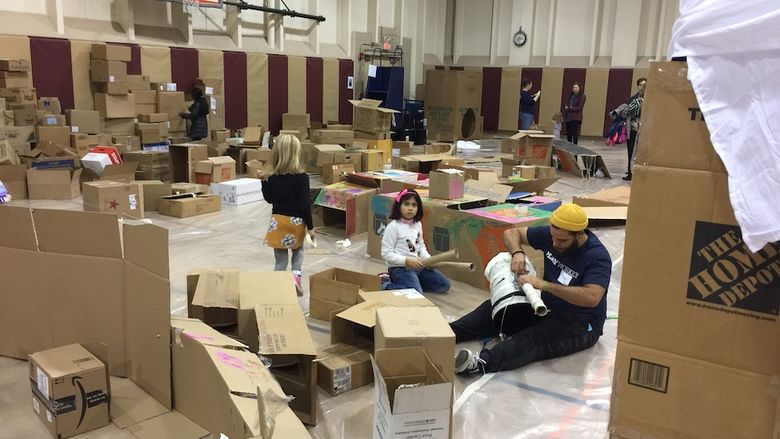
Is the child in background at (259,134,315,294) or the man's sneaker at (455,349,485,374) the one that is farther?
the child in background at (259,134,315,294)

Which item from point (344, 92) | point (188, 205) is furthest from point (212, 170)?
point (344, 92)

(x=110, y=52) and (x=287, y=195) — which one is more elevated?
(x=110, y=52)

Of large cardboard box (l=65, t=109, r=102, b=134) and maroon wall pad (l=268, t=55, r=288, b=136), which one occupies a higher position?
maroon wall pad (l=268, t=55, r=288, b=136)

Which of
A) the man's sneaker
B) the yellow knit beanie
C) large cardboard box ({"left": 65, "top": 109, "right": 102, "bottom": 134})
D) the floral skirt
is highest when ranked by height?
large cardboard box ({"left": 65, "top": 109, "right": 102, "bottom": 134})

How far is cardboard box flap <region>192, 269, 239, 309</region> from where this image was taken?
317 cm

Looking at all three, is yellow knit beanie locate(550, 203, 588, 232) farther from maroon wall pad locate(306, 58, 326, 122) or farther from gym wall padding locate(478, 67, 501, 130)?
gym wall padding locate(478, 67, 501, 130)

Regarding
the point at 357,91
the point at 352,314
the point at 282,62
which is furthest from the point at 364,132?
the point at 352,314

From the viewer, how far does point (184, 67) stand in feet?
34.1

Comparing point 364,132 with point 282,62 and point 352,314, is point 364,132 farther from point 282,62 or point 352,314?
point 352,314

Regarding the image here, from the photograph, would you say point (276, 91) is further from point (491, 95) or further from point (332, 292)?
point (332, 292)

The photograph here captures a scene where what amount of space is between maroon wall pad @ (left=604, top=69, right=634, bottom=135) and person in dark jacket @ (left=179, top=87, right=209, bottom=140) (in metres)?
10.4

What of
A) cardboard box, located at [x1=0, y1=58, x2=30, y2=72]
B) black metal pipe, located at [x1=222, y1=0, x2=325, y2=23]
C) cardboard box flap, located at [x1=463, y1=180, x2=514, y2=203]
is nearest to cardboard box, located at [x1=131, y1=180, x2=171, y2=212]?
cardboard box, located at [x1=0, y1=58, x2=30, y2=72]

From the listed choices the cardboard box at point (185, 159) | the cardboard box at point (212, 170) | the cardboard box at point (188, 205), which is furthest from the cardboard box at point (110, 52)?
the cardboard box at point (188, 205)

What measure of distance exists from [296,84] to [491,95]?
6.66 metres
